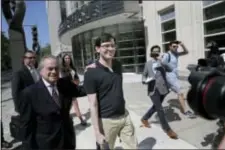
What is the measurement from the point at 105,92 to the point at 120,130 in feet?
1.79

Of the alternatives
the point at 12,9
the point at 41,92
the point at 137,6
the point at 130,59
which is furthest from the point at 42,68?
the point at 130,59

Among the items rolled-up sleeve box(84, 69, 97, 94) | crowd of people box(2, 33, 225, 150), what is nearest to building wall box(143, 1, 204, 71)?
crowd of people box(2, 33, 225, 150)

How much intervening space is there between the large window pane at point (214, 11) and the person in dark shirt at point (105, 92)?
897 centimetres

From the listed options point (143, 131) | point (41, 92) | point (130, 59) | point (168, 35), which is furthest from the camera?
point (130, 59)

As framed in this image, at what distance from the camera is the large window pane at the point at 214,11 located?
11.5 meters

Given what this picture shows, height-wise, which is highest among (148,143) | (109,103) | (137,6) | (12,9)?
(137,6)

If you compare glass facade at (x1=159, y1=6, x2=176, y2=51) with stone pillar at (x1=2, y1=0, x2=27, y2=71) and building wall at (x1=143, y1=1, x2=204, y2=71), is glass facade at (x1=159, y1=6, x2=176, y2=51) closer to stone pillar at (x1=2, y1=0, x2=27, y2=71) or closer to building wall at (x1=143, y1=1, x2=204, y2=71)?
building wall at (x1=143, y1=1, x2=204, y2=71)

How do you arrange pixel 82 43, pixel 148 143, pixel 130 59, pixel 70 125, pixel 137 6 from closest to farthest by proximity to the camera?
pixel 70 125 → pixel 148 143 → pixel 137 6 → pixel 130 59 → pixel 82 43

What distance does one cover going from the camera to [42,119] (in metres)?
3.08

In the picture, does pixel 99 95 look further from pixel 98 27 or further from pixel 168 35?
pixel 98 27

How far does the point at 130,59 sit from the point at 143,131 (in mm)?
14681

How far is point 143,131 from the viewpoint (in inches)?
241

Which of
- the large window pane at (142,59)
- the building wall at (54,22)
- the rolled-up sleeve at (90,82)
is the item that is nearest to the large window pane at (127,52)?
the large window pane at (142,59)

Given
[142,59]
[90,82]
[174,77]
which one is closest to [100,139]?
[90,82]
